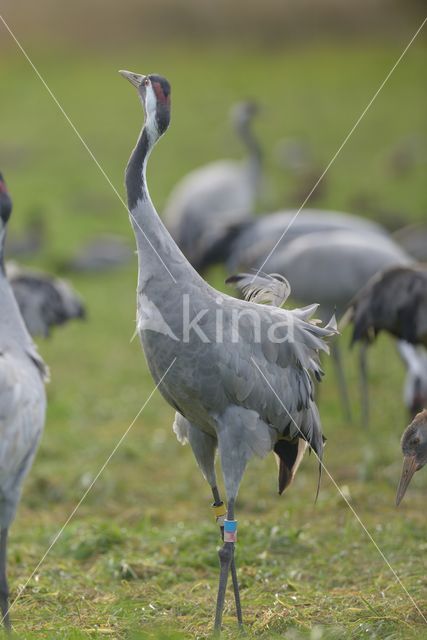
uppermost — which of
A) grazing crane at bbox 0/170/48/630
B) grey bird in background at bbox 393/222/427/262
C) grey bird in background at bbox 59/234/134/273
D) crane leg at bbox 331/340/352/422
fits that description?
grazing crane at bbox 0/170/48/630

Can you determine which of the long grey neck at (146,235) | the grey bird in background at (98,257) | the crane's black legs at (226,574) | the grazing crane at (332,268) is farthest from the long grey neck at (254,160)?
the crane's black legs at (226,574)

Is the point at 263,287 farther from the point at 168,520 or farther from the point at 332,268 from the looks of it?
the point at 332,268

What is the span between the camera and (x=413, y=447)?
172 inches

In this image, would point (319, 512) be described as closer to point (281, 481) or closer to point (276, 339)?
point (281, 481)

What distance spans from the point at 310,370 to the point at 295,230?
16.3 feet

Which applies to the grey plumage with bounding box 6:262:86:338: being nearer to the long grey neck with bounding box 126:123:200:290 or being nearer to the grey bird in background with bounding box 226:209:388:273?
the grey bird in background with bounding box 226:209:388:273

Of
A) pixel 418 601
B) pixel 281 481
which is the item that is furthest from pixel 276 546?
pixel 418 601

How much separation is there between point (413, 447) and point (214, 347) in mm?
1116

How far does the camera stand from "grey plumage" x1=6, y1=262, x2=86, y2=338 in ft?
22.4

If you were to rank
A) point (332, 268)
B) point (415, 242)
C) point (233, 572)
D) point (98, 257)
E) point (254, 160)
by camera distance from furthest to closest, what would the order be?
point (98, 257), point (254, 160), point (415, 242), point (332, 268), point (233, 572)

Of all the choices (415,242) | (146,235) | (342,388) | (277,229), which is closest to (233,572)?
(146,235)

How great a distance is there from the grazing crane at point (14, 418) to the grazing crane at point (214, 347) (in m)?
0.45

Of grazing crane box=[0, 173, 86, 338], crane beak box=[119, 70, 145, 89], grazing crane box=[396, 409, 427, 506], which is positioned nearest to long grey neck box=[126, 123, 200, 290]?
crane beak box=[119, 70, 145, 89]

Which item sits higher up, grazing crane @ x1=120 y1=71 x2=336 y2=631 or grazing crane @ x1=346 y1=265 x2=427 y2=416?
grazing crane @ x1=120 y1=71 x2=336 y2=631
